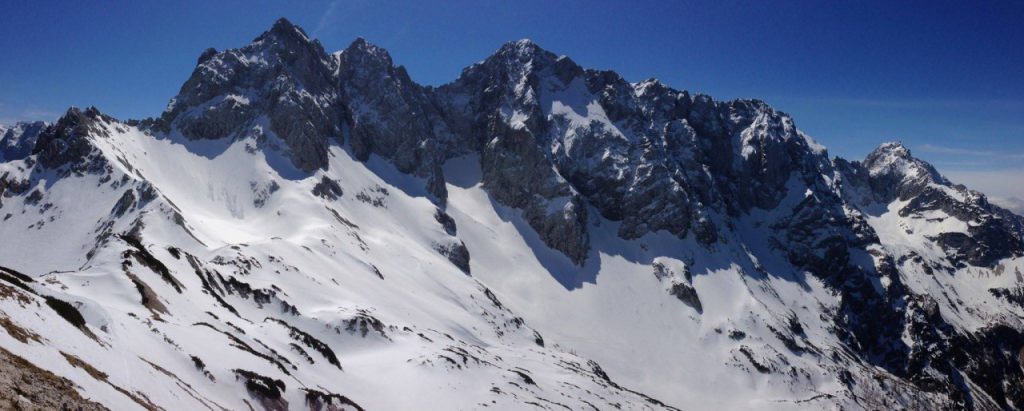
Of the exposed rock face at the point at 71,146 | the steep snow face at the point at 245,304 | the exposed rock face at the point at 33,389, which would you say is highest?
the exposed rock face at the point at 71,146

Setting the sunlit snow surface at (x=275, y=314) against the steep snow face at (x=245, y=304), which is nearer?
the steep snow face at (x=245, y=304)

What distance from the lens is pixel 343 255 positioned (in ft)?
473

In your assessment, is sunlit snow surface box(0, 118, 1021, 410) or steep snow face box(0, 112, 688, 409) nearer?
steep snow face box(0, 112, 688, 409)

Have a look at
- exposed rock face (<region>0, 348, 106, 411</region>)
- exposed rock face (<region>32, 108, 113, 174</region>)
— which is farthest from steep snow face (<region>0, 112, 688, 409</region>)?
exposed rock face (<region>32, 108, 113, 174</region>)

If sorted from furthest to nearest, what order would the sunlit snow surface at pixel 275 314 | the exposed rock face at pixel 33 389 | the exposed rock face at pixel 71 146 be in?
the exposed rock face at pixel 71 146
the sunlit snow surface at pixel 275 314
the exposed rock face at pixel 33 389

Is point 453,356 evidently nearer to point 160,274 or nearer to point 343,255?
point 160,274

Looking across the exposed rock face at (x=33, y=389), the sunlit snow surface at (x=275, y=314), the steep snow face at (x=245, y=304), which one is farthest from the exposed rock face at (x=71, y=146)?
the exposed rock face at (x=33, y=389)

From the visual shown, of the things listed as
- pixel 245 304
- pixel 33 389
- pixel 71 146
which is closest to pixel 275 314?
pixel 245 304

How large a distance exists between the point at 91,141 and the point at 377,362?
13266cm

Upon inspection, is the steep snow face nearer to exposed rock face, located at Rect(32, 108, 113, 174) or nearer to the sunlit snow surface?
the sunlit snow surface

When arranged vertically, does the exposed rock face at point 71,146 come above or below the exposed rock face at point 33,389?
above

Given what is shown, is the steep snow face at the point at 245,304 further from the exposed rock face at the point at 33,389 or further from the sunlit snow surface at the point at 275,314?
the exposed rock face at the point at 33,389

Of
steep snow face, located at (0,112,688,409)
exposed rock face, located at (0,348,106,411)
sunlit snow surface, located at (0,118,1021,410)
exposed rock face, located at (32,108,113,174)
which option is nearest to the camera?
exposed rock face, located at (0,348,106,411)

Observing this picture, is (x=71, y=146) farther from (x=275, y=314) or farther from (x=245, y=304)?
(x=275, y=314)
